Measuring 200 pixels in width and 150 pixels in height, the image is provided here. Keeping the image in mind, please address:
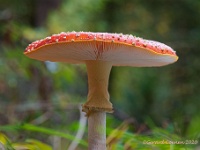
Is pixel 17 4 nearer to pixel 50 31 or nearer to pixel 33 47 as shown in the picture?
pixel 50 31

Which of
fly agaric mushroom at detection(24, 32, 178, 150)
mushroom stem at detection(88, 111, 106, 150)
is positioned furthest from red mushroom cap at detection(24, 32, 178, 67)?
mushroom stem at detection(88, 111, 106, 150)

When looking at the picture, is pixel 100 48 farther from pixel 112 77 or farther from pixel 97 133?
pixel 112 77

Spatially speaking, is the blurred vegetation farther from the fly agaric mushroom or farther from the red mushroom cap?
the red mushroom cap

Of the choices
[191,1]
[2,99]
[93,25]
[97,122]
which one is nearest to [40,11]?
[93,25]

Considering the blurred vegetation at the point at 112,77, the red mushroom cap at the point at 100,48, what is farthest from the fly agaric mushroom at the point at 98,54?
Result: the blurred vegetation at the point at 112,77

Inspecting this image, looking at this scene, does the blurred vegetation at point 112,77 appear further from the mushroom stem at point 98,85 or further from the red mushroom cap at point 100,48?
the red mushroom cap at point 100,48

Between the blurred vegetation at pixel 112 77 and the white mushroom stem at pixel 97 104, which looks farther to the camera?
the blurred vegetation at pixel 112 77

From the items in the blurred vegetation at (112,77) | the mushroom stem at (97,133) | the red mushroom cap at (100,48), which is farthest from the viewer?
the blurred vegetation at (112,77)
